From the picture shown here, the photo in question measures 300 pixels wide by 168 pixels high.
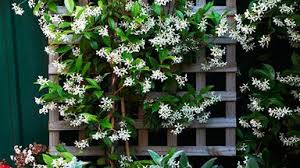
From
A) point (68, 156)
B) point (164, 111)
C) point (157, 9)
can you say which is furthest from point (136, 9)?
point (68, 156)

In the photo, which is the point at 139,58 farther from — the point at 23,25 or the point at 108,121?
the point at 23,25

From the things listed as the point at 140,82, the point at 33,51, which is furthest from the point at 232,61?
the point at 33,51

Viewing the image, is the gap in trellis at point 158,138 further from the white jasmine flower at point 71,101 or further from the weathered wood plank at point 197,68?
the white jasmine flower at point 71,101

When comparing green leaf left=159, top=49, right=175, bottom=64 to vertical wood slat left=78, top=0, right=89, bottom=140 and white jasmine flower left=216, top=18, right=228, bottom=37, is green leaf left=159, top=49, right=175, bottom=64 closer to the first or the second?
white jasmine flower left=216, top=18, right=228, bottom=37

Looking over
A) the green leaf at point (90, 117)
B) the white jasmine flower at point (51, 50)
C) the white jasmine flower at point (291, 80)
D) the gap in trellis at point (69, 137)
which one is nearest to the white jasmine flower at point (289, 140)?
the white jasmine flower at point (291, 80)

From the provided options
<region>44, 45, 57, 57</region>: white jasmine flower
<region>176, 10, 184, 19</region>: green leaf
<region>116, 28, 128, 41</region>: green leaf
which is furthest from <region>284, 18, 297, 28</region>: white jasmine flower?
<region>44, 45, 57, 57</region>: white jasmine flower

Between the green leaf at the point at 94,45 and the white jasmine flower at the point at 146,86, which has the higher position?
the green leaf at the point at 94,45

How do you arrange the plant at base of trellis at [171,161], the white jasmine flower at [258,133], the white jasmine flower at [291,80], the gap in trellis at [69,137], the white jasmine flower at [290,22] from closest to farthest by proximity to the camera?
the plant at base of trellis at [171,161] → the white jasmine flower at [290,22] → the white jasmine flower at [291,80] → the white jasmine flower at [258,133] → the gap in trellis at [69,137]

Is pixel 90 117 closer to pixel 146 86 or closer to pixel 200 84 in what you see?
pixel 146 86
